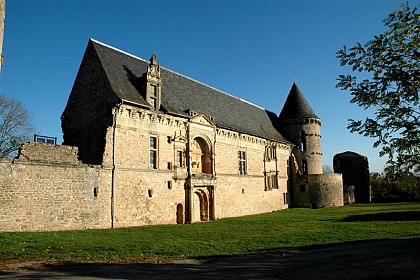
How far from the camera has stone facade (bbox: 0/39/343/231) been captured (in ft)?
51.7

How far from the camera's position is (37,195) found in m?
15.4

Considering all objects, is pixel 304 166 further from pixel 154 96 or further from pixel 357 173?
pixel 154 96

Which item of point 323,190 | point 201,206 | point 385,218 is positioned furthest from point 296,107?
point 385,218

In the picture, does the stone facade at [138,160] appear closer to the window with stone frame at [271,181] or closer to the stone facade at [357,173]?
the window with stone frame at [271,181]

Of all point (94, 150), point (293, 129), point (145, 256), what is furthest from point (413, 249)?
point (293, 129)

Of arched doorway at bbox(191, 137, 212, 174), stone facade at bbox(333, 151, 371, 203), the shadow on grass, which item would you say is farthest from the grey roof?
stone facade at bbox(333, 151, 371, 203)

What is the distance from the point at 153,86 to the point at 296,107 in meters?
20.7

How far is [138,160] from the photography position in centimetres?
1992

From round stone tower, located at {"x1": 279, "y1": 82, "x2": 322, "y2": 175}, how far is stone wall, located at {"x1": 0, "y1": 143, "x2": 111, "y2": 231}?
2406cm

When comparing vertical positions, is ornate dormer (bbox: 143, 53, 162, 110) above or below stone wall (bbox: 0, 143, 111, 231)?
above

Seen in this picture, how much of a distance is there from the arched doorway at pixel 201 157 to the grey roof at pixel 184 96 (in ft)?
6.99

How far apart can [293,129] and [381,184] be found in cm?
1845

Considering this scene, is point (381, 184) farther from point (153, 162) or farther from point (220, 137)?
point (153, 162)

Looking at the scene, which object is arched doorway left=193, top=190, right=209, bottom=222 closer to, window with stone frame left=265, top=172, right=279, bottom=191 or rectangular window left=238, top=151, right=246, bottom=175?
rectangular window left=238, top=151, right=246, bottom=175
